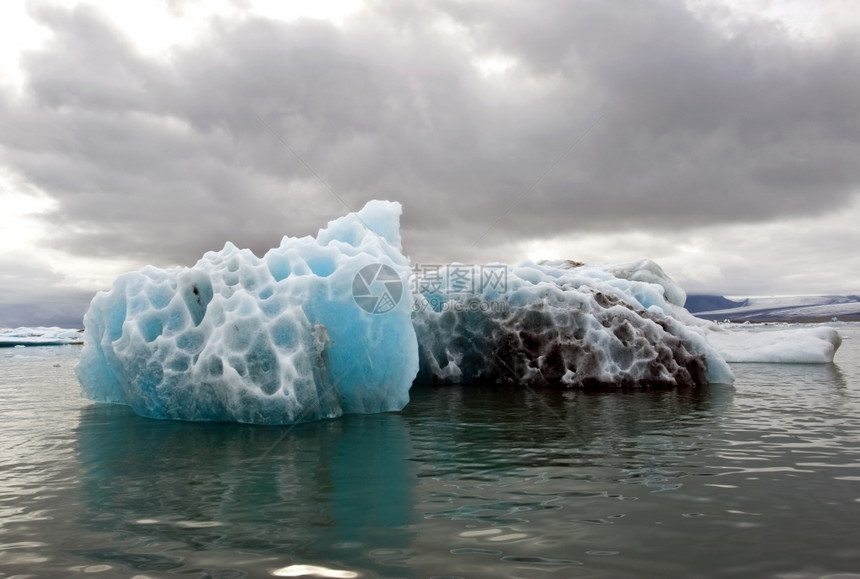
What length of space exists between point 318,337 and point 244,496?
5.86 m

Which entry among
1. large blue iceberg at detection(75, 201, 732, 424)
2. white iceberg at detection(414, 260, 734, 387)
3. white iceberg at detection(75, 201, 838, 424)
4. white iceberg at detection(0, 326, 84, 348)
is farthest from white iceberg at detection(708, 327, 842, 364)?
white iceberg at detection(0, 326, 84, 348)

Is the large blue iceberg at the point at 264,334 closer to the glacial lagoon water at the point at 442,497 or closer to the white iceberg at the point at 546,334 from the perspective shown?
the glacial lagoon water at the point at 442,497

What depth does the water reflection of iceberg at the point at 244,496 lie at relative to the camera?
15.3 ft

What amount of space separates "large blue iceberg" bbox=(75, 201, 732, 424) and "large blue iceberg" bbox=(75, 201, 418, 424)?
0.09 ft

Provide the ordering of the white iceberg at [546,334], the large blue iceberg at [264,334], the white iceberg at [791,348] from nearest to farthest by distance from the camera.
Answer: the large blue iceberg at [264,334], the white iceberg at [546,334], the white iceberg at [791,348]

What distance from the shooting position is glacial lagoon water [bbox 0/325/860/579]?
444cm

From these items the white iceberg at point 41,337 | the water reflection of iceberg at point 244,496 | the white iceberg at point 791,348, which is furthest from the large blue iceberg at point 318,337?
the white iceberg at point 41,337

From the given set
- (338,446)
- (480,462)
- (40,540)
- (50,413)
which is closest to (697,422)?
(480,462)

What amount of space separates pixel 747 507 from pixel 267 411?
829 cm

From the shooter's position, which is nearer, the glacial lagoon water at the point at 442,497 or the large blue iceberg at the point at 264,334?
the glacial lagoon water at the point at 442,497

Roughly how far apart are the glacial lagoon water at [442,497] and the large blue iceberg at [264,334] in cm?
75

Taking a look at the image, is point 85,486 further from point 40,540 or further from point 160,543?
point 160,543

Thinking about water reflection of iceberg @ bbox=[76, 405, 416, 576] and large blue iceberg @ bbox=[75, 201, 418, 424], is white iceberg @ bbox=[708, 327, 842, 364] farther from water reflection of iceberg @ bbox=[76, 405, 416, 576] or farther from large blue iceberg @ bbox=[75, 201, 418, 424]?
water reflection of iceberg @ bbox=[76, 405, 416, 576]

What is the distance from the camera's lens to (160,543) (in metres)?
4.87
